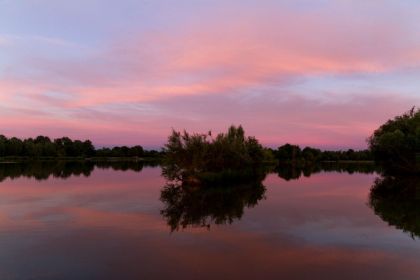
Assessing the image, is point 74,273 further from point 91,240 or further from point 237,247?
point 237,247

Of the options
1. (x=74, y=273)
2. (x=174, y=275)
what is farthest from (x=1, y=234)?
(x=174, y=275)

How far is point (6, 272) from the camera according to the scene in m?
8.23

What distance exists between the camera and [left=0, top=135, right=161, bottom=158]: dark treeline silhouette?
106812 millimetres

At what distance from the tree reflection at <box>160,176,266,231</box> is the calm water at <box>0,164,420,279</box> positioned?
0.05 m

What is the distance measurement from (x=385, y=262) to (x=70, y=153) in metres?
125

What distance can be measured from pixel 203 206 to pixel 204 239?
24.6ft

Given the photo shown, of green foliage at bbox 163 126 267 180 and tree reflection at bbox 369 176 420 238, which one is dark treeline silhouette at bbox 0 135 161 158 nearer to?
green foliage at bbox 163 126 267 180

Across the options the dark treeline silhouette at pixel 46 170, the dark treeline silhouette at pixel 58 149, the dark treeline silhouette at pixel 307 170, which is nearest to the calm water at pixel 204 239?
the dark treeline silhouette at pixel 46 170

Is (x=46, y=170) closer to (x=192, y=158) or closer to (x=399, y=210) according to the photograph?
(x=192, y=158)

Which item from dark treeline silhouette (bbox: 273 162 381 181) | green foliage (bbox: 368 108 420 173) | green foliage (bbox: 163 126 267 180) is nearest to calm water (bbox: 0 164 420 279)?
green foliage (bbox: 163 126 267 180)

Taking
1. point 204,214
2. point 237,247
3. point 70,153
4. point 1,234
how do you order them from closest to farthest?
point 237,247 < point 1,234 < point 204,214 < point 70,153

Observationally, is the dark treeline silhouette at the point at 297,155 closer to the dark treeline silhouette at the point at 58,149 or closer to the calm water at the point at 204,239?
the dark treeline silhouette at the point at 58,149

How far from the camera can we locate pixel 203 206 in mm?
19375

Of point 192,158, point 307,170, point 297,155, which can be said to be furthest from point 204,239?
point 297,155
